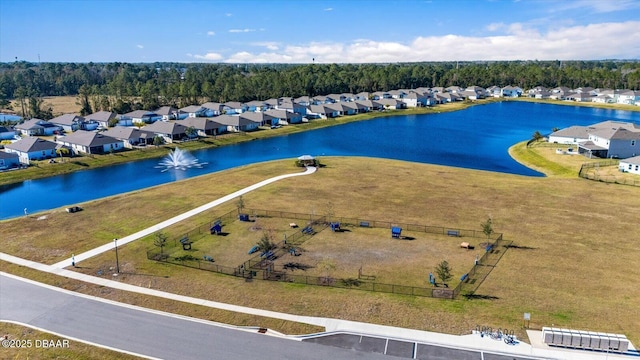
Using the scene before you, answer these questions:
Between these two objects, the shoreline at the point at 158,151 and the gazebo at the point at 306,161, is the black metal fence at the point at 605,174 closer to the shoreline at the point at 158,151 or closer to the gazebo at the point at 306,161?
the shoreline at the point at 158,151

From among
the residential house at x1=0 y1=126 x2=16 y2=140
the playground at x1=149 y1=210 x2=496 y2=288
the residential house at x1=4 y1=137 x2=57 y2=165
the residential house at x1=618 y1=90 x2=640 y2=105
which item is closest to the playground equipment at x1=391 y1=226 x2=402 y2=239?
the playground at x1=149 y1=210 x2=496 y2=288

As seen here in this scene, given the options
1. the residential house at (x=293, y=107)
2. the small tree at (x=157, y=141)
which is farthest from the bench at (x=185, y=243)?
the residential house at (x=293, y=107)

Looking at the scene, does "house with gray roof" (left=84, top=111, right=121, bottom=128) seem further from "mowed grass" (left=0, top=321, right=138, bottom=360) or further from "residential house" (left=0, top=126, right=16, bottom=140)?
"mowed grass" (left=0, top=321, right=138, bottom=360)

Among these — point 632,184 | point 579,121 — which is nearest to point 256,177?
point 632,184

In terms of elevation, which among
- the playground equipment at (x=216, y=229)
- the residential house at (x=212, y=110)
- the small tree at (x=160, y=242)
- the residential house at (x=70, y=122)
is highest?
the residential house at (x=212, y=110)

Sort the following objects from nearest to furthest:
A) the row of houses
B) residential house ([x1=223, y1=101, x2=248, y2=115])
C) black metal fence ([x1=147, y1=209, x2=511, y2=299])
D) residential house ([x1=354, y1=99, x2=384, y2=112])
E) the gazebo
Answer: black metal fence ([x1=147, y1=209, x2=511, y2=299])
the gazebo
residential house ([x1=223, y1=101, x2=248, y2=115])
residential house ([x1=354, y1=99, x2=384, y2=112])
the row of houses

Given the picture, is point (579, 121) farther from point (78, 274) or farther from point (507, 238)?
point (78, 274)

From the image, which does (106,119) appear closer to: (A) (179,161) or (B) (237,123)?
(B) (237,123)

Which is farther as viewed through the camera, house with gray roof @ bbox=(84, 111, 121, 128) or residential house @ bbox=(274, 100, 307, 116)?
residential house @ bbox=(274, 100, 307, 116)
